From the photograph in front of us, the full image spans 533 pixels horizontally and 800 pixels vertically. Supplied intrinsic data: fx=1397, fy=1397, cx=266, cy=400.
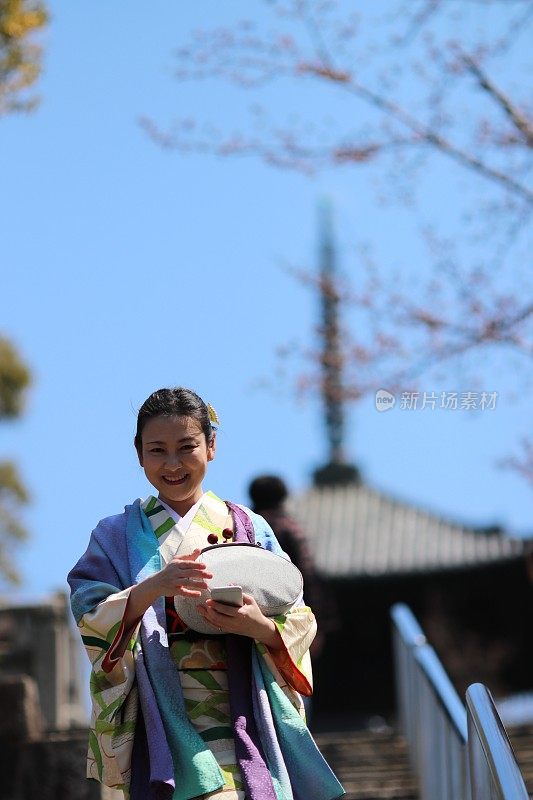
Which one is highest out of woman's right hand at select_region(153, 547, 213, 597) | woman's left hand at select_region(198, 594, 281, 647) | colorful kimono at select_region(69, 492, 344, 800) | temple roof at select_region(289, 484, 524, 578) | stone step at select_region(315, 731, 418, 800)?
woman's right hand at select_region(153, 547, 213, 597)

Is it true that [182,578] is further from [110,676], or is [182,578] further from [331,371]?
[331,371]

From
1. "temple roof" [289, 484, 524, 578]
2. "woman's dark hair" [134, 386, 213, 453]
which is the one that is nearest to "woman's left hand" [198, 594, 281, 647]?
"woman's dark hair" [134, 386, 213, 453]

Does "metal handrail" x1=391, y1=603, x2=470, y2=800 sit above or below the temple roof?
above

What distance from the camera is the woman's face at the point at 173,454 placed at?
10.8ft

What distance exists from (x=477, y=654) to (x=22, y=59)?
16.2 meters

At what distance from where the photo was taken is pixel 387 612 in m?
24.1

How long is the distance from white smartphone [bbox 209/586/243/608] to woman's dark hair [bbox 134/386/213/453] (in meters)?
0.46

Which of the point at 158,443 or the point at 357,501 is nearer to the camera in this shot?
the point at 158,443

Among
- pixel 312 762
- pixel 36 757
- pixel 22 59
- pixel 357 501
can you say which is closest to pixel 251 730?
pixel 312 762

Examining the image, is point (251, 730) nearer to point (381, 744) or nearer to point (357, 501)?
point (381, 744)

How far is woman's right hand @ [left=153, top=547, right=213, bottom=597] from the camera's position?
2.98 metres

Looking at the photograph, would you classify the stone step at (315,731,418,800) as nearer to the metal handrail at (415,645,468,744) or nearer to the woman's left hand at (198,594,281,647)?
the metal handrail at (415,645,468,744)

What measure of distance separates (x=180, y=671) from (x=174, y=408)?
0.62 metres

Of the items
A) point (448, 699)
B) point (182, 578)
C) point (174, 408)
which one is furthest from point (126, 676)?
point (448, 699)
